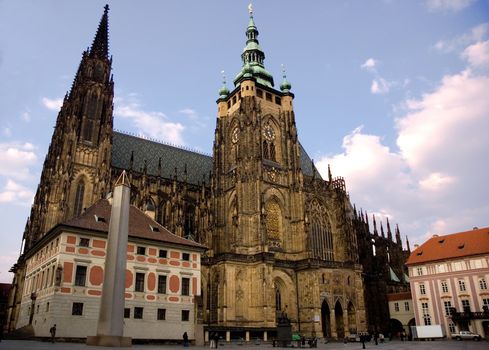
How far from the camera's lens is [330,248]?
57.9m

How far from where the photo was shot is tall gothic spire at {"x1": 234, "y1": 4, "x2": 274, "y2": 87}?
61.8 meters

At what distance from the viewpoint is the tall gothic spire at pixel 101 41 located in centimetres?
5934

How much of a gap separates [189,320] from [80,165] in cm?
2414

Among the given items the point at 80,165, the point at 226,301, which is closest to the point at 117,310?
the point at 226,301

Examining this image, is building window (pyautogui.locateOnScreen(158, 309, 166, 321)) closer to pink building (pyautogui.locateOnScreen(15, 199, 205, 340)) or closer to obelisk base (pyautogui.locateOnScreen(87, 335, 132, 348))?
pink building (pyautogui.locateOnScreen(15, 199, 205, 340))

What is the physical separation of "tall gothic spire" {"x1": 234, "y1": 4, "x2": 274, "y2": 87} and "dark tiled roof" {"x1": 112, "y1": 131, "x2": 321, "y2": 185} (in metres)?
14.2

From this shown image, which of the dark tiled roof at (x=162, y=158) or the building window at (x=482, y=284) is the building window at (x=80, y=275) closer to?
the dark tiled roof at (x=162, y=158)

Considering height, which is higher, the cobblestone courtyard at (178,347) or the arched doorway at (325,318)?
the arched doorway at (325,318)

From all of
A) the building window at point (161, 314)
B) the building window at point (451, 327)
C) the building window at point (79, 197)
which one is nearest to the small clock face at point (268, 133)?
the building window at point (79, 197)

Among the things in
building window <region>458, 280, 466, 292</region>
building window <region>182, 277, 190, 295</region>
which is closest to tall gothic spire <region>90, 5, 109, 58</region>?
building window <region>182, 277, 190, 295</region>

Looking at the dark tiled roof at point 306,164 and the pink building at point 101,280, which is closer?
the pink building at point 101,280

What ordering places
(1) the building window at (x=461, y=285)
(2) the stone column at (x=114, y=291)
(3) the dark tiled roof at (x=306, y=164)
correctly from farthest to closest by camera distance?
(3) the dark tiled roof at (x=306, y=164) → (1) the building window at (x=461, y=285) → (2) the stone column at (x=114, y=291)

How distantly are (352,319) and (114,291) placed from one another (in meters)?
39.7

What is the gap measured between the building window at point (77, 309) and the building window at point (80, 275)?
1461 mm
